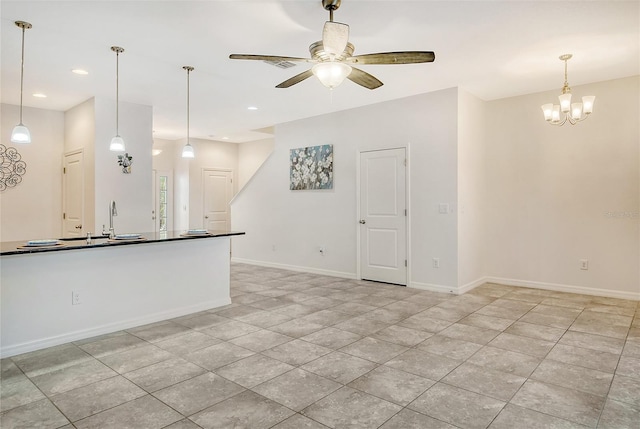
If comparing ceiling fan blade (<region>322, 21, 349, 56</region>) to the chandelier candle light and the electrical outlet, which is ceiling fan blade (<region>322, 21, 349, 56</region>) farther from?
the electrical outlet

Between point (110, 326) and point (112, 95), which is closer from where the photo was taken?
point (110, 326)

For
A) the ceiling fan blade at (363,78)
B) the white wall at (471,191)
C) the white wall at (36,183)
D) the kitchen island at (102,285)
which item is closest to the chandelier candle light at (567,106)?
the white wall at (471,191)

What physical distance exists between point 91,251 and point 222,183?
6.04 meters

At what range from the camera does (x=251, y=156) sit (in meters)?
9.45

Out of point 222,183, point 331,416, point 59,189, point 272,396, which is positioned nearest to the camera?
point 331,416

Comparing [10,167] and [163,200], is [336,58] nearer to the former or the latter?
[10,167]

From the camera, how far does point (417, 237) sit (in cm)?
540

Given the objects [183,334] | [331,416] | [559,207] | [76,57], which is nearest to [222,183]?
[76,57]

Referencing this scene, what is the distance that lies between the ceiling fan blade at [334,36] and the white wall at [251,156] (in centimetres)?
663

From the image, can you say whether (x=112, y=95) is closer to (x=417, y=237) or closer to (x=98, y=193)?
(x=98, y=193)

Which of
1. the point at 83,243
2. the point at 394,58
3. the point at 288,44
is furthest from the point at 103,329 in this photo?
the point at 394,58

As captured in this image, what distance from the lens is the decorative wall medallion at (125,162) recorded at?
5.46 m

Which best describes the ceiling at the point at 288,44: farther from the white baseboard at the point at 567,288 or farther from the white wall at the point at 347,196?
the white baseboard at the point at 567,288

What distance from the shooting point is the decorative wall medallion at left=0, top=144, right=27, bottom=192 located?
17.8 ft
